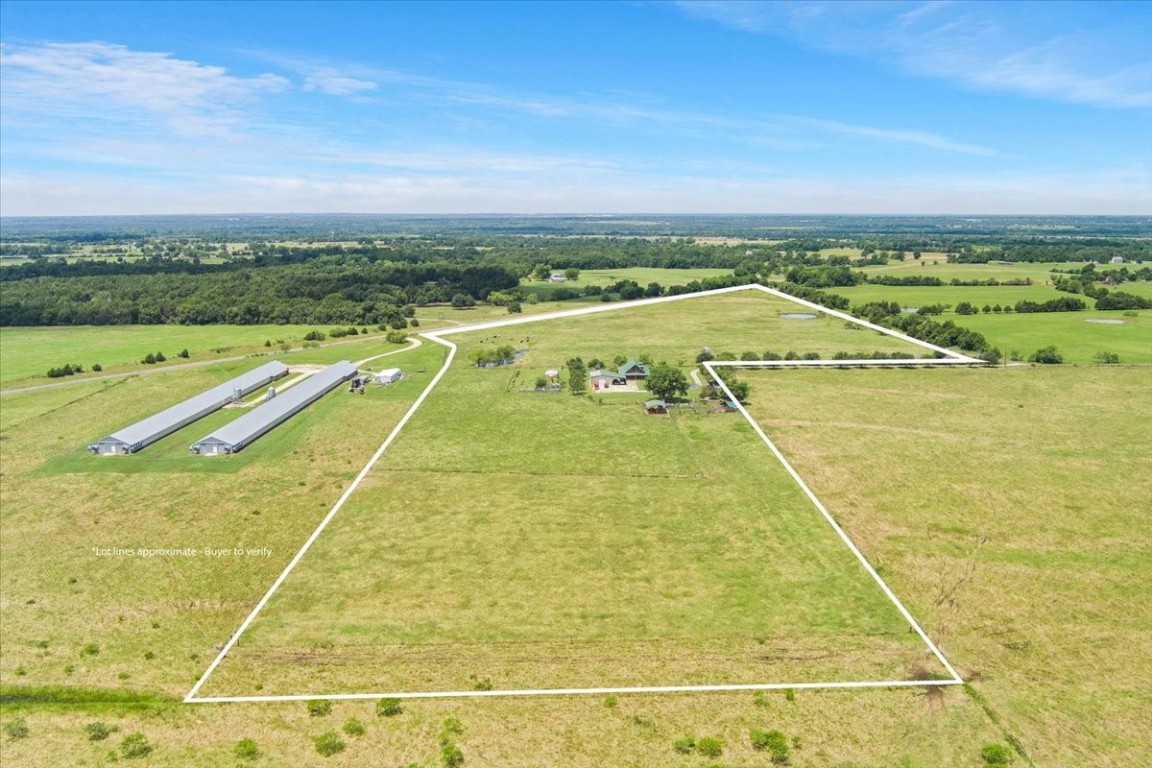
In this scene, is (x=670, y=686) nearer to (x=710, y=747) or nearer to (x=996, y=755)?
(x=710, y=747)

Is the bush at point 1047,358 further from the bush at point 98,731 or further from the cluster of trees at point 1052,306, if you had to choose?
the bush at point 98,731

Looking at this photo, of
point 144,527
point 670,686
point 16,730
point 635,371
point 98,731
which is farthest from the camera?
point 635,371

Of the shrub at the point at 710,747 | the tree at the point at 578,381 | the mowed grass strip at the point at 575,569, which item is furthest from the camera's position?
the tree at the point at 578,381

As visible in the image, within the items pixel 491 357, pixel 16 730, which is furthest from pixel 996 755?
pixel 491 357

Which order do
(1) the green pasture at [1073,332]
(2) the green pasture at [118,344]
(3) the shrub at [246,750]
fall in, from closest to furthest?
1. (3) the shrub at [246,750]
2. (1) the green pasture at [1073,332]
3. (2) the green pasture at [118,344]

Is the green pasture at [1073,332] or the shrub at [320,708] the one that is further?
the green pasture at [1073,332]

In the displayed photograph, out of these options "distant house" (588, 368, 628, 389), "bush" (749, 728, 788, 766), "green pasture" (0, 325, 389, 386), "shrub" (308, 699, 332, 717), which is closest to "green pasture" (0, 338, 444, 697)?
"shrub" (308, 699, 332, 717)

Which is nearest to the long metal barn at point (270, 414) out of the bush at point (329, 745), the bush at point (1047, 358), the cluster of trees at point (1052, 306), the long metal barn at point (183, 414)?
the long metal barn at point (183, 414)
